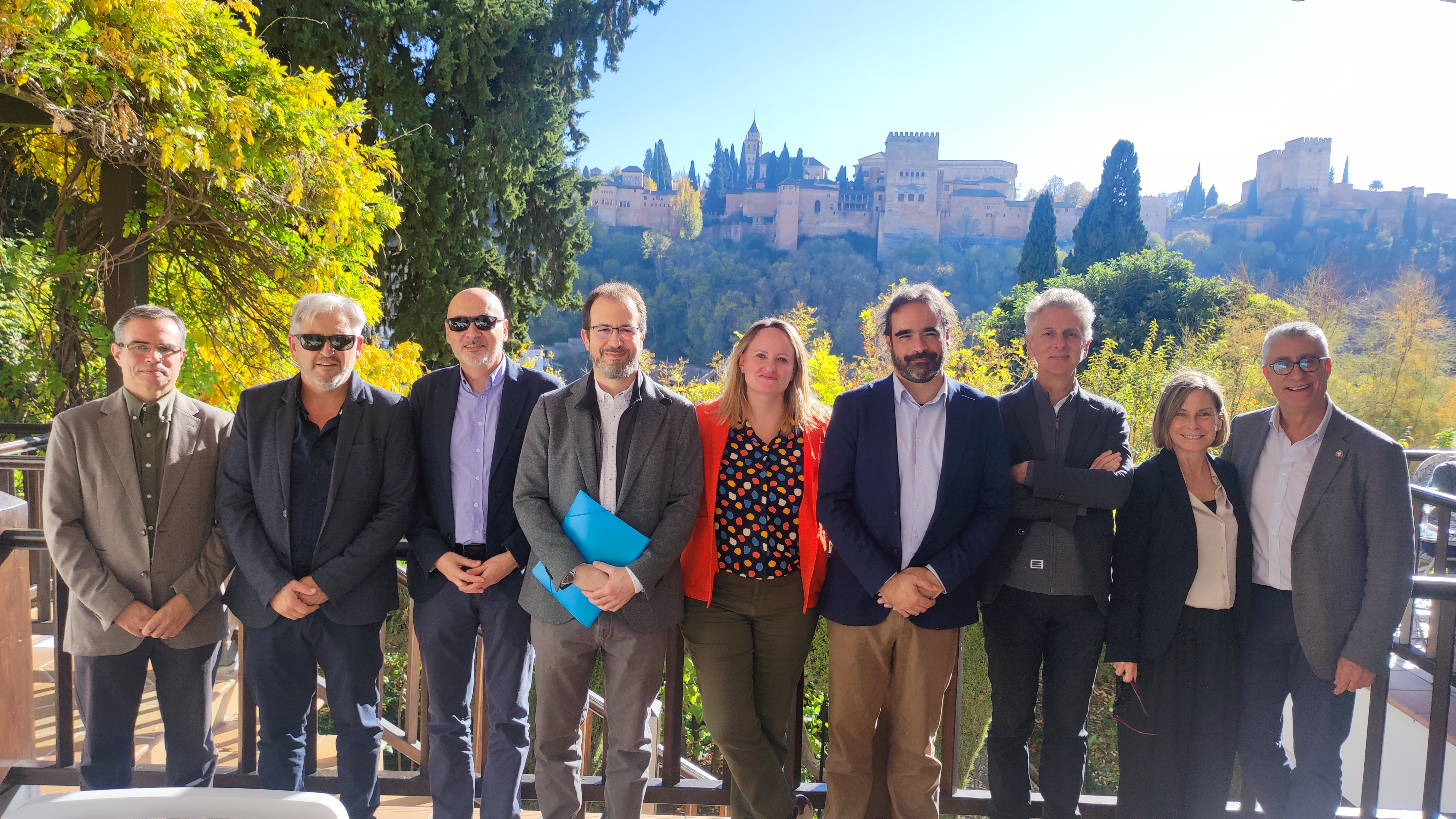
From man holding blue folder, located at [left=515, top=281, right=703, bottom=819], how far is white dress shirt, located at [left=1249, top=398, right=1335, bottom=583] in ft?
4.89

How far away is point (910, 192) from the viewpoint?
60.9 m

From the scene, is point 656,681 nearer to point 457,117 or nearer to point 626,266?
point 457,117

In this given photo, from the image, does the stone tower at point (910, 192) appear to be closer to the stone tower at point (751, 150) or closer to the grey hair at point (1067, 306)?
the stone tower at point (751, 150)

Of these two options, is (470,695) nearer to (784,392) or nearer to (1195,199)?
(784,392)

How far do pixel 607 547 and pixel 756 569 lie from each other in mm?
384

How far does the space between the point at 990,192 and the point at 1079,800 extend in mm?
65308

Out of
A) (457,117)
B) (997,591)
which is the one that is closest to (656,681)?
(997,591)

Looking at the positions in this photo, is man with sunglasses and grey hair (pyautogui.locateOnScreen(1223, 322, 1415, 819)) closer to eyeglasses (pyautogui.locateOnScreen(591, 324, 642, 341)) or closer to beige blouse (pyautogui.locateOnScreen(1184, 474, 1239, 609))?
beige blouse (pyautogui.locateOnScreen(1184, 474, 1239, 609))

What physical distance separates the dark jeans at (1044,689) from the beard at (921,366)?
59cm

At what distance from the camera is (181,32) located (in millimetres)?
3842

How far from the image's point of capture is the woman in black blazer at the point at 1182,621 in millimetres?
2020

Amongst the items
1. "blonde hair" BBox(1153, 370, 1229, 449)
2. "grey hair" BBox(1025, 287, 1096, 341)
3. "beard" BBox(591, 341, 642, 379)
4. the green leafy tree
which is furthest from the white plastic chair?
the green leafy tree

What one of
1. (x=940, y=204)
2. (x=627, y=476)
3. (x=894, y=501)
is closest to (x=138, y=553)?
(x=627, y=476)

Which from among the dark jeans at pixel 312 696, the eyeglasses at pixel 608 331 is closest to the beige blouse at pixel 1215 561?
the eyeglasses at pixel 608 331
